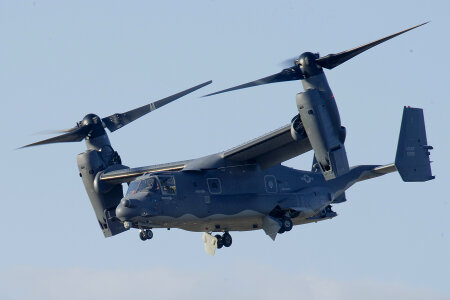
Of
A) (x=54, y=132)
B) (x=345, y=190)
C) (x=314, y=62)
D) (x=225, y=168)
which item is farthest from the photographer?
(x=54, y=132)

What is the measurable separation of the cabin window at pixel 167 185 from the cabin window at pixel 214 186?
1527 millimetres

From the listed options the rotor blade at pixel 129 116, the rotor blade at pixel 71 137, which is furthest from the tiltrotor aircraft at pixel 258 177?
the rotor blade at pixel 129 116

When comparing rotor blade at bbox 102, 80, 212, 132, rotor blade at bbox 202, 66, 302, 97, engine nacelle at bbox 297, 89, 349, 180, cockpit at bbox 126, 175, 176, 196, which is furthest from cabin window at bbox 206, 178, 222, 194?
rotor blade at bbox 102, 80, 212, 132

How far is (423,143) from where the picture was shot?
4253cm

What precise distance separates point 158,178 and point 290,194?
17.8ft

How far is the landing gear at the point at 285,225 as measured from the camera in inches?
1582

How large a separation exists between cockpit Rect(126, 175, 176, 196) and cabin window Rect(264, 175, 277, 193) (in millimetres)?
3893

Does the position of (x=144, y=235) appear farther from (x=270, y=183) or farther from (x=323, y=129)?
(x=323, y=129)

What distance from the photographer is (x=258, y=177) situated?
40688 mm

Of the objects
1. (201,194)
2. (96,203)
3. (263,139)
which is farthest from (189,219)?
(96,203)

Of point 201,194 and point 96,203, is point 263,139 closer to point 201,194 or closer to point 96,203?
point 201,194

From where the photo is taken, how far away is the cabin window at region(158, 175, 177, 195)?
126 ft

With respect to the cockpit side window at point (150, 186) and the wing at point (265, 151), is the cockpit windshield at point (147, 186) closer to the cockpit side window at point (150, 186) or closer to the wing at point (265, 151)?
the cockpit side window at point (150, 186)

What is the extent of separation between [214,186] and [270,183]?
2369 millimetres
